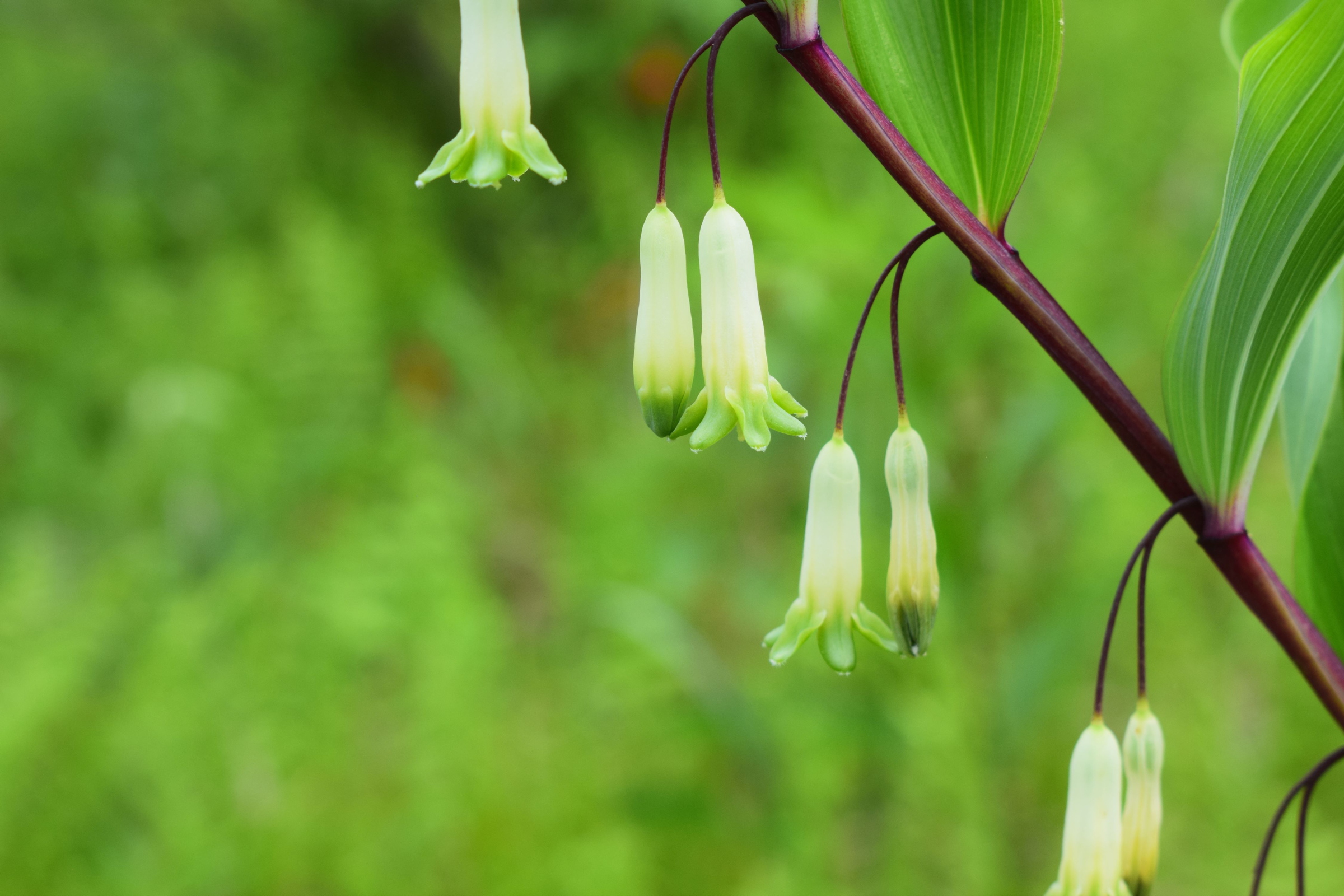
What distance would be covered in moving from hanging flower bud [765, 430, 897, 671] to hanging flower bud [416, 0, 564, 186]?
27 centimetres

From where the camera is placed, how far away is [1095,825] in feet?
2.08

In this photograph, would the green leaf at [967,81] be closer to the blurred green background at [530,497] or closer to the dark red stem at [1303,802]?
the dark red stem at [1303,802]

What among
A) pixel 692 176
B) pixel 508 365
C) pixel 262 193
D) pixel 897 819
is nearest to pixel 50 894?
pixel 897 819

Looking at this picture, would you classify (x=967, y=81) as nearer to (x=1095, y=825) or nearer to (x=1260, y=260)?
(x=1260, y=260)

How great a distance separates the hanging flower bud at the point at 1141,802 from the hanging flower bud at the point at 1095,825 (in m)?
0.02

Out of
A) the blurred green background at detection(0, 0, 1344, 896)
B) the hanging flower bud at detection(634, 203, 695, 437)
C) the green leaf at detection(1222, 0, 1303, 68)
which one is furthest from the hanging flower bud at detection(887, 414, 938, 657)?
the blurred green background at detection(0, 0, 1344, 896)

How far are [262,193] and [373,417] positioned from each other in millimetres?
1695

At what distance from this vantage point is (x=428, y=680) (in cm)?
205

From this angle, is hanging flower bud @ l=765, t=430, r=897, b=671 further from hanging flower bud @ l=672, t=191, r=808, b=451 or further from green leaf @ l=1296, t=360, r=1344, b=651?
green leaf @ l=1296, t=360, r=1344, b=651

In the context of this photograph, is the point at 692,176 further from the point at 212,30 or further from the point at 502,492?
Answer: the point at 212,30

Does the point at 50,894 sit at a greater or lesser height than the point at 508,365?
lesser

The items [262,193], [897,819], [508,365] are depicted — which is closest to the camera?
[897,819]

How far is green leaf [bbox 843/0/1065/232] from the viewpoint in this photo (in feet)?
1.97

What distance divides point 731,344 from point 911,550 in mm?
174
